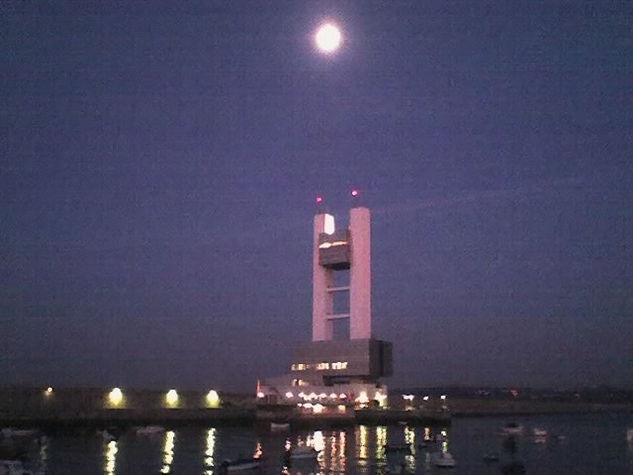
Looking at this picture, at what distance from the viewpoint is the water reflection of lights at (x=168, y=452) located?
33919 mm

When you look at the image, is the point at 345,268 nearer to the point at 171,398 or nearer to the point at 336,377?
the point at 336,377

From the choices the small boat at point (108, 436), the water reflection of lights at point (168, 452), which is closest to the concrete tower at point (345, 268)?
the water reflection of lights at point (168, 452)

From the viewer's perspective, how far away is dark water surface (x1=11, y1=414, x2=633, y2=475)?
1401 inches

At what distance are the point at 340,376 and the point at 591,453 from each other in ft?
150

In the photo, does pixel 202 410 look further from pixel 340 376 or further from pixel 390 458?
pixel 390 458

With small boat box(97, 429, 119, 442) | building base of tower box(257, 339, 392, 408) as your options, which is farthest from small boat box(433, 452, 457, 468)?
building base of tower box(257, 339, 392, 408)

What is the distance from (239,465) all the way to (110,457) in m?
11.0

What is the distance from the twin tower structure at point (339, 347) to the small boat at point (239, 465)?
178 feet

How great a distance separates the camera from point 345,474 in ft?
109

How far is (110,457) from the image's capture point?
40594 mm

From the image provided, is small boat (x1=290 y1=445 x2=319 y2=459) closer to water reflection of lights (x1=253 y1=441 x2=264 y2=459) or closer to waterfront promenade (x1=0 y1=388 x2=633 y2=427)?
water reflection of lights (x1=253 y1=441 x2=264 y2=459)

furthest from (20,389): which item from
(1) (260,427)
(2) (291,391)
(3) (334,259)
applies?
(3) (334,259)

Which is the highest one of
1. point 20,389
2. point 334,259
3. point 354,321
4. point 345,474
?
point 334,259

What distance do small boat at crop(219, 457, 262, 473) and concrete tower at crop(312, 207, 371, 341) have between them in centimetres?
5831
